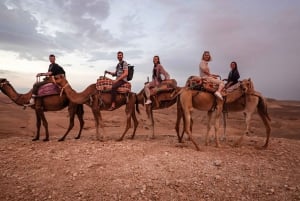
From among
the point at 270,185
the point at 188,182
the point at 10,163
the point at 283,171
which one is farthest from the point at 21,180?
the point at 283,171

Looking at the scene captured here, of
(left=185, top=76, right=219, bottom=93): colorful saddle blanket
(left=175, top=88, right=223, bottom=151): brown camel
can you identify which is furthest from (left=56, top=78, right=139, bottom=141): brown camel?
(left=185, top=76, right=219, bottom=93): colorful saddle blanket

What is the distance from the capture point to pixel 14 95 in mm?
10578

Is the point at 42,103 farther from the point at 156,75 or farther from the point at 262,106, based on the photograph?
the point at 262,106

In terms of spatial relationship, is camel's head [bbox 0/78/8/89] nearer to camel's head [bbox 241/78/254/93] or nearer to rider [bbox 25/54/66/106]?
rider [bbox 25/54/66/106]

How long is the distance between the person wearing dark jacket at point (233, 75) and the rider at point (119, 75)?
3823mm

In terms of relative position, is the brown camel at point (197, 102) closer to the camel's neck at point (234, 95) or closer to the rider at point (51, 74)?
the camel's neck at point (234, 95)

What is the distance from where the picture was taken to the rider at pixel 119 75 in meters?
10.1

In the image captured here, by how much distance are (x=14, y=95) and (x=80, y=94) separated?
8.56 feet

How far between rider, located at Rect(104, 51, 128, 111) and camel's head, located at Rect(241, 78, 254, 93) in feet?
13.5

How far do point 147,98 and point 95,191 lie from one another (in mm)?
5314

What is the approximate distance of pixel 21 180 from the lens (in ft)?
22.2

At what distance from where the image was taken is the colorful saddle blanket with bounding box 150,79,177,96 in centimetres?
1059

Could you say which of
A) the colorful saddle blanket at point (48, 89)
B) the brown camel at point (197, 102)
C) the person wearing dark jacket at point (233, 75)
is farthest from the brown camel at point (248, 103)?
the colorful saddle blanket at point (48, 89)

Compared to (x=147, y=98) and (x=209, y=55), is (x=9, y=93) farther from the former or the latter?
(x=209, y=55)
